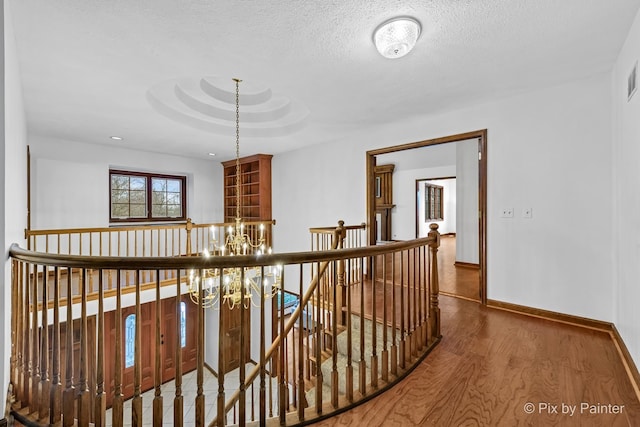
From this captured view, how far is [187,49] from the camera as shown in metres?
2.12

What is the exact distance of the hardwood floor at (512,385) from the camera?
5.04ft

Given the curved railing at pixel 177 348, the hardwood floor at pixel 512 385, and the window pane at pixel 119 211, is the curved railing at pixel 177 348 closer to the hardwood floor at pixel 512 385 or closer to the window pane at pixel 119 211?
the hardwood floor at pixel 512 385

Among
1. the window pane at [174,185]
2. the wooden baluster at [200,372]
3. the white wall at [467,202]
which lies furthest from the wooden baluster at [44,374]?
the white wall at [467,202]

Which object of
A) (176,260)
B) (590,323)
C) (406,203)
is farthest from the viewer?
(406,203)

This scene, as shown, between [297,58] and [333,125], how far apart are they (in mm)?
1777

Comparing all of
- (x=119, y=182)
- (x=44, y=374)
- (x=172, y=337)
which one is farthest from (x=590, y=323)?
(x=119, y=182)

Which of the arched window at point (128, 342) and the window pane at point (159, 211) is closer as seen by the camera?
the arched window at point (128, 342)

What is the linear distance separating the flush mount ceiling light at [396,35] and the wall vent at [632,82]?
4.49ft

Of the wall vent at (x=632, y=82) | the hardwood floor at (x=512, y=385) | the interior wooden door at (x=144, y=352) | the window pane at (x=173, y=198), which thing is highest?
the wall vent at (x=632, y=82)

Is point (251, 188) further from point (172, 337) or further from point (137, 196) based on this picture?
point (172, 337)

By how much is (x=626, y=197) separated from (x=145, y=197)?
22.3ft

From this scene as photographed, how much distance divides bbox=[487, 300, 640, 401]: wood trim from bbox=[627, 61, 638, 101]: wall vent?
68.9 inches

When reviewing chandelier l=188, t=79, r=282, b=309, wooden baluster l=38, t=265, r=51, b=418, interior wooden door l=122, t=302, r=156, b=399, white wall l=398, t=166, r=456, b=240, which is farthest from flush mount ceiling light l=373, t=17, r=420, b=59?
white wall l=398, t=166, r=456, b=240

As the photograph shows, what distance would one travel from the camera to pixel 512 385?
5.91 ft
